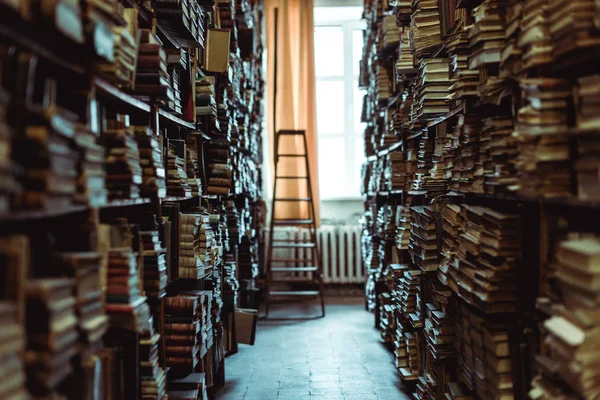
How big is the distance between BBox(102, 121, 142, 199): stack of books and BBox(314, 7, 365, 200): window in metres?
6.13

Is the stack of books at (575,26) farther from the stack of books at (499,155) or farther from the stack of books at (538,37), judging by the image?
the stack of books at (499,155)

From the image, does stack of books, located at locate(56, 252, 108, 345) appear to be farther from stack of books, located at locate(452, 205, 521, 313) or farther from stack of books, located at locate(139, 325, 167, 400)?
stack of books, located at locate(452, 205, 521, 313)

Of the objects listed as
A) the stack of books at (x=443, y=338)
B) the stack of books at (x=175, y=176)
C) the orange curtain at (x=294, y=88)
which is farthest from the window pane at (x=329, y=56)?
the stack of books at (x=443, y=338)

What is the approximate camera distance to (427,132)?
380cm

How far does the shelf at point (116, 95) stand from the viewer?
1.91m

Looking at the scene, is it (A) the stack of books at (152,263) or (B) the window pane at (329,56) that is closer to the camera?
(A) the stack of books at (152,263)

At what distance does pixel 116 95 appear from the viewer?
2080 millimetres

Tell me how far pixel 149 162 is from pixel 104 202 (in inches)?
21.3

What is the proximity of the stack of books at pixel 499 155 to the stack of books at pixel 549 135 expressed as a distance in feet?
0.74

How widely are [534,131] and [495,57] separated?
0.58 m

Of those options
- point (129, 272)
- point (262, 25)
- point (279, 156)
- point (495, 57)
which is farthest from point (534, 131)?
point (262, 25)

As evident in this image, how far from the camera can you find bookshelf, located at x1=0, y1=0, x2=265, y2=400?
54.3 inches

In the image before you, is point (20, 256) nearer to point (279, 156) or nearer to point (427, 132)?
point (427, 132)

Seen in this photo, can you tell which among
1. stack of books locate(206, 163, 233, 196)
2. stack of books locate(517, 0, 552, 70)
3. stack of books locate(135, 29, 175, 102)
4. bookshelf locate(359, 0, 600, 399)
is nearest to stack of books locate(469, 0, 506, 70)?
bookshelf locate(359, 0, 600, 399)
